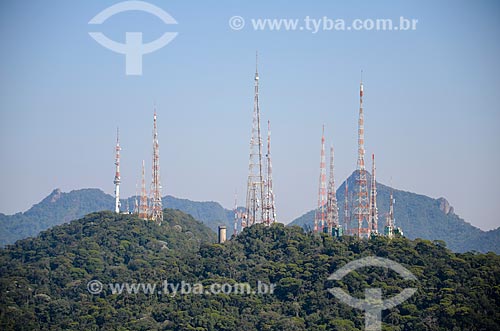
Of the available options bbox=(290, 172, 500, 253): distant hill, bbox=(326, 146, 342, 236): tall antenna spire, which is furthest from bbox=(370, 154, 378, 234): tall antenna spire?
bbox=(290, 172, 500, 253): distant hill

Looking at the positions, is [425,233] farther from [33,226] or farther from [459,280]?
[459,280]

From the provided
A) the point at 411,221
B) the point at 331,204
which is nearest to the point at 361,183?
the point at 331,204

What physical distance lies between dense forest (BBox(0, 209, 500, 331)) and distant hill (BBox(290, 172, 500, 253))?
8529 cm

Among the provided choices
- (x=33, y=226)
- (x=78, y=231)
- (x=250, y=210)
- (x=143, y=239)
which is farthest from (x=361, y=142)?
(x=33, y=226)

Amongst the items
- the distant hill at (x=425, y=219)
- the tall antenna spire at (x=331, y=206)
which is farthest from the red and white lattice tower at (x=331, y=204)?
the distant hill at (x=425, y=219)

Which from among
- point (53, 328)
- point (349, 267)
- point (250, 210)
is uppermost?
point (250, 210)

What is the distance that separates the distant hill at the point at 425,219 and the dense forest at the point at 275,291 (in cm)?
8529

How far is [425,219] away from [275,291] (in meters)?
120

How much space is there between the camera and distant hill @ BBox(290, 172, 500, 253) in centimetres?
16438

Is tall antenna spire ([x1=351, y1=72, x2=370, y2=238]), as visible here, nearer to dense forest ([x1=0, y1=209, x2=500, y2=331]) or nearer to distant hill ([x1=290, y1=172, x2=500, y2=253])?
dense forest ([x1=0, y1=209, x2=500, y2=331])

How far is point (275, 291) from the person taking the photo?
6375cm

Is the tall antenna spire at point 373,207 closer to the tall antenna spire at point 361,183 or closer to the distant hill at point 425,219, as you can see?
the tall antenna spire at point 361,183

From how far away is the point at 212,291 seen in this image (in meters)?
64.5

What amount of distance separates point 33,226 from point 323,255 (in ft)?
408
